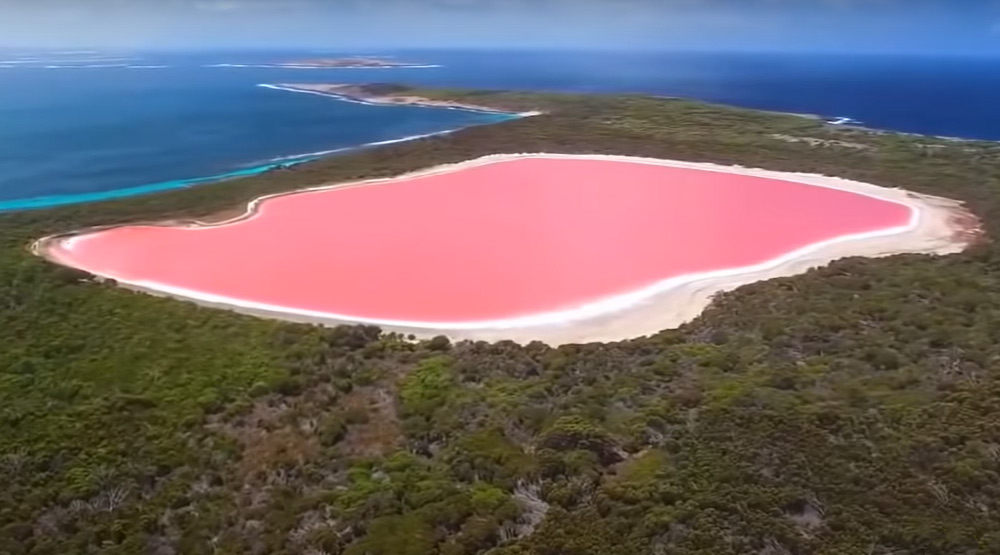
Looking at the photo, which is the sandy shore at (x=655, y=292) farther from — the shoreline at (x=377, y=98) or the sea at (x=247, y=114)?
the shoreline at (x=377, y=98)

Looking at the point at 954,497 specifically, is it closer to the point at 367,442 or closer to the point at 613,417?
the point at 613,417

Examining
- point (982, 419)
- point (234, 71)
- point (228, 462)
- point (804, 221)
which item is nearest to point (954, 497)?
point (982, 419)

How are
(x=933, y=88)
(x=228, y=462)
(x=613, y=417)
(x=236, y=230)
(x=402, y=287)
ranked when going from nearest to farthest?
(x=228, y=462) < (x=613, y=417) < (x=402, y=287) < (x=236, y=230) < (x=933, y=88)

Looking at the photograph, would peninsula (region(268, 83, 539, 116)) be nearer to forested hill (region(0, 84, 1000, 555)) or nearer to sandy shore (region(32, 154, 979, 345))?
sandy shore (region(32, 154, 979, 345))

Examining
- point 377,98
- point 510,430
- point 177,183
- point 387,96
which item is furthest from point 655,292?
point 377,98

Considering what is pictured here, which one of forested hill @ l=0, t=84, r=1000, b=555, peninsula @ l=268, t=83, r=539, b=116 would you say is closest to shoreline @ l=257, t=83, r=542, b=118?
peninsula @ l=268, t=83, r=539, b=116

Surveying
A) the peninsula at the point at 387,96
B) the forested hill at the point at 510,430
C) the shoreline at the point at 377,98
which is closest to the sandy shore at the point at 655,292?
the forested hill at the point at 510,430
